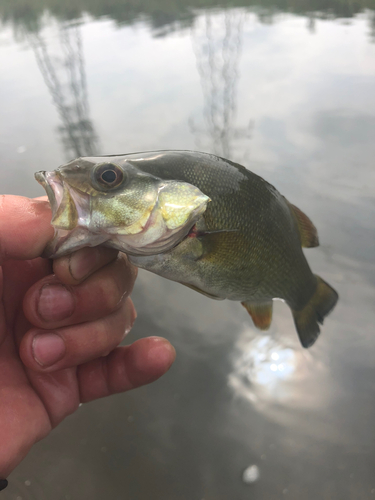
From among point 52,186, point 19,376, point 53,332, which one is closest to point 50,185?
point 52,186

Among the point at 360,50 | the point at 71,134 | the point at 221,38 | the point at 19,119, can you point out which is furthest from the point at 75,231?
the point at 221,38

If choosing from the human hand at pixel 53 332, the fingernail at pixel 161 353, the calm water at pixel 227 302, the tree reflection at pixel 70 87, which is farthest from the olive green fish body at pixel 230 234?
the tree reflection at pixel 70 87

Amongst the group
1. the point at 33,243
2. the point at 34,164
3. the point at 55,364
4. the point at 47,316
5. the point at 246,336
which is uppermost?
the point at 33,243

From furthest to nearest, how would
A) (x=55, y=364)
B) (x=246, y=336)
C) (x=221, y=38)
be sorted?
1. (x=221, y=38)
2. (x=246, y=336)
3. (x=55, y=364)

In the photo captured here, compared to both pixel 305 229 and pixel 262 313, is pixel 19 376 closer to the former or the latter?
pixel 262 313

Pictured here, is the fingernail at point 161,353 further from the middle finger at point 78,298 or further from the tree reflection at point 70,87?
the tree reflection at point 70,87

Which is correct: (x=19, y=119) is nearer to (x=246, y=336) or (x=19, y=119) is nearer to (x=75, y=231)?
(x=246, y=336)

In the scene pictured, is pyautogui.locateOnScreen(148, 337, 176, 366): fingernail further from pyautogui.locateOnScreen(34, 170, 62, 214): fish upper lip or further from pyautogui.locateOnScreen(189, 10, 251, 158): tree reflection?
pyautogui.locateOnScreen(189, 10, 251, 158): tree reflection
